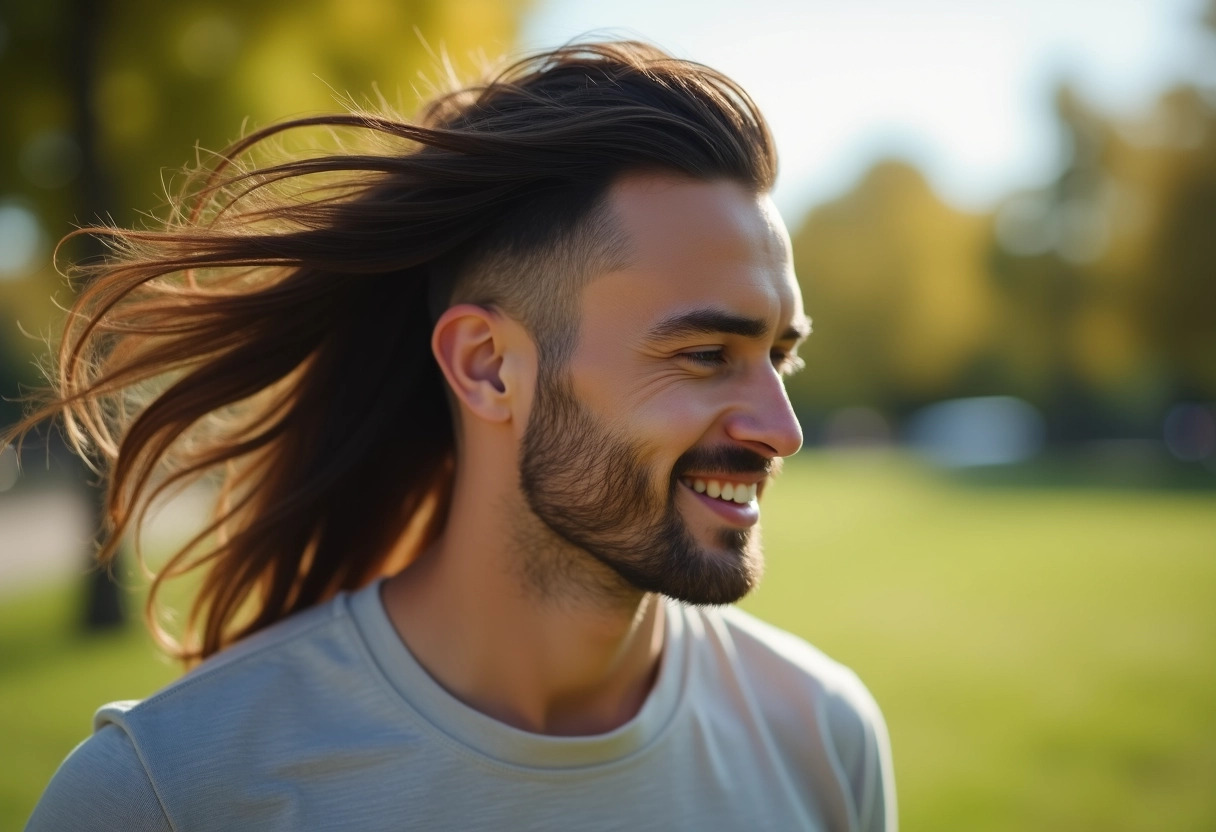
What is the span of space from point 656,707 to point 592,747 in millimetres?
228

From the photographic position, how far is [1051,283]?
37.1 meters

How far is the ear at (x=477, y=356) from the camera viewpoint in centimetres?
272

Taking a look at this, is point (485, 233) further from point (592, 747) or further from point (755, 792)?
point (755, 792)

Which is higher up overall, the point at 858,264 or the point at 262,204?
the point at 858,264

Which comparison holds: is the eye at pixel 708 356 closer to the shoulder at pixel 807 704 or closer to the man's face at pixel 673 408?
the man's face at pixel 673 408

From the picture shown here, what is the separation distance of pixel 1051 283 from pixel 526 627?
38542mm

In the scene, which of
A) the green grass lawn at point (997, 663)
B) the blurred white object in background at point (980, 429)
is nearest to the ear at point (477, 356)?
the green grass lawn at point (997, 663)

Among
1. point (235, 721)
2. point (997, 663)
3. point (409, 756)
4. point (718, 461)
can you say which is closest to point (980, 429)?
point (997, 663)

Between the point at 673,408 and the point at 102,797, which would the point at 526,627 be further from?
the point at 102,797

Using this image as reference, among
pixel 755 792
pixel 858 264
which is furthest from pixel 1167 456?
pixel 755 792

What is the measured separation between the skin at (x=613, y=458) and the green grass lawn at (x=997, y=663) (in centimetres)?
417

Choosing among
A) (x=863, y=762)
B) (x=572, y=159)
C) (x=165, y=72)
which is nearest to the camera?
(x=572, y=159)

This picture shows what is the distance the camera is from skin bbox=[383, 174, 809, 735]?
2516 millimetres

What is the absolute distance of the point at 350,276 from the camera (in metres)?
2.97
